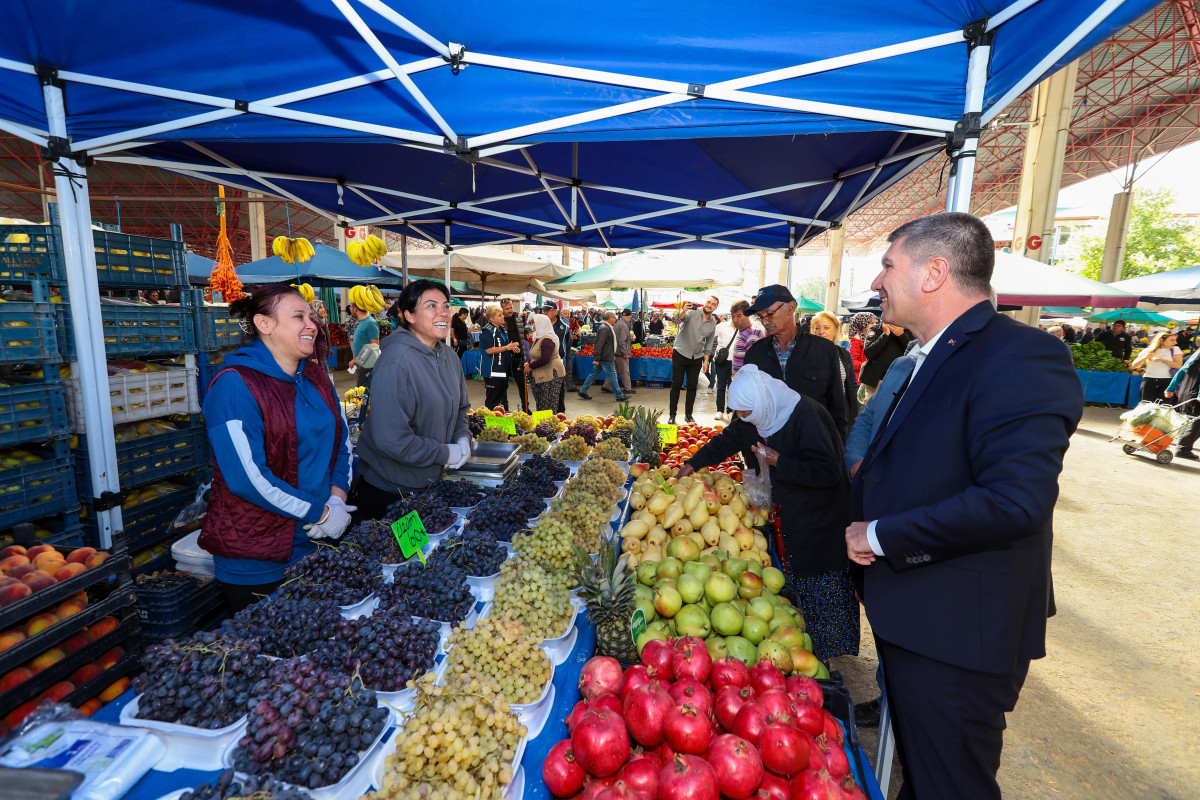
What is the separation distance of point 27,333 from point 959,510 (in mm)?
4562

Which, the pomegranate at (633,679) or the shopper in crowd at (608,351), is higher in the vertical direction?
the shopper in crowd at (608,351)

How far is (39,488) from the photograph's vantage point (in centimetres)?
311

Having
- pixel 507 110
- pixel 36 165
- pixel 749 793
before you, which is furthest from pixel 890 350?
pixel 36 165

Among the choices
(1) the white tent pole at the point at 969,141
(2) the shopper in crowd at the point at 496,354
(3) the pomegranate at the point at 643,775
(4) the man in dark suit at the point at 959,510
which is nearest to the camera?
(3) the pomegranate at the point at 643,775

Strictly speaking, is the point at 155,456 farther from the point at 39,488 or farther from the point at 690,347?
the point at 690,347

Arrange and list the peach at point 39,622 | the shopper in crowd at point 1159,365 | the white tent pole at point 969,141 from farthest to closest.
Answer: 1. the shopper in crowd at point 1159,365
2. the white tent pole at point 969,141
3. the peach at point 39,622

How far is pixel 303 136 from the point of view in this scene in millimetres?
2957

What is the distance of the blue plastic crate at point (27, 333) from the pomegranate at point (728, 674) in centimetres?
395

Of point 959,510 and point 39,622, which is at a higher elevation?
point 959,510

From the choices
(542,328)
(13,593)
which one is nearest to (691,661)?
(13,593)

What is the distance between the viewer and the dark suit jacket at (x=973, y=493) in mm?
1341

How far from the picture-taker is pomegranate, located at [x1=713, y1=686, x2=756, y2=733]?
153 centimetres

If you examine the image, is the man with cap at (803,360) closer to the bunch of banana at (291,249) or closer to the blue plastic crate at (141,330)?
the blue plastic crate at (141,330)

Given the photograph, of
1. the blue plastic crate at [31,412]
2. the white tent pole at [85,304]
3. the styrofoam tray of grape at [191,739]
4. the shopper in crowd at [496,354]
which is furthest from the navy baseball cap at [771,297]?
the shopper in crowd at [496,354]
